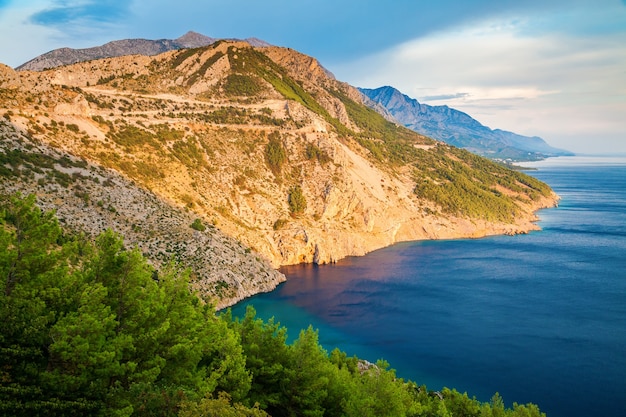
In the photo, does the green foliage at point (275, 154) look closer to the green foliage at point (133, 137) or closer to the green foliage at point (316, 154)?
the green foliage at point (316, 154)

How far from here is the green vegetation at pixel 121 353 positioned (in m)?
15.9

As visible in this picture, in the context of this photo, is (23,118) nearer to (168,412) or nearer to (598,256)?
(168,412)

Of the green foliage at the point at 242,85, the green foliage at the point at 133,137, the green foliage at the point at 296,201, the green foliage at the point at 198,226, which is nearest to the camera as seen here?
the green foliage at the point at 198,226

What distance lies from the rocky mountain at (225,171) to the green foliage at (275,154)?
0.37m

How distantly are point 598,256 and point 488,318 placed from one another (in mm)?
48325

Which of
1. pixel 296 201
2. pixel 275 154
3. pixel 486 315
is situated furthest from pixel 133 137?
pixel 486 315

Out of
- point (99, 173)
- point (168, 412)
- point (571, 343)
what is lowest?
point (571, 343)

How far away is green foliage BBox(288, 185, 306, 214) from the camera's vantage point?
95.0m

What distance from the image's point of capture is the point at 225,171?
91562mm

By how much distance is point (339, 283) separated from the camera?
7769cm

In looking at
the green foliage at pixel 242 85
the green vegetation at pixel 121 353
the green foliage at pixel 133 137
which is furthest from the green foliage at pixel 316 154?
the green vegetation at pixel 121 353

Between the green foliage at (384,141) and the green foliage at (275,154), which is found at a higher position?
the green foliage at (384,141)

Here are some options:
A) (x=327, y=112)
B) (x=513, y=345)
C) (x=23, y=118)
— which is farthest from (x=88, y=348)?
(x=327, y=112)

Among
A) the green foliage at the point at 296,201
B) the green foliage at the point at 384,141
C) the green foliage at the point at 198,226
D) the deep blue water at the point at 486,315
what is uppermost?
the green foliage at the point at 384,141
